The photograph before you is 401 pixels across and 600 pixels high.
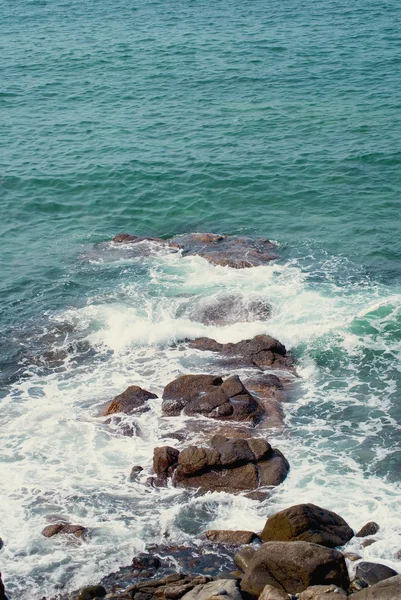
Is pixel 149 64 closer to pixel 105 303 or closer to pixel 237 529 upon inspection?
pixel 105 303

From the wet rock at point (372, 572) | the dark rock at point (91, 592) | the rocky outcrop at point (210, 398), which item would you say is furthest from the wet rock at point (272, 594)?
the rocky outcrop at point (210, 398)

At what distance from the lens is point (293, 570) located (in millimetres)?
20031

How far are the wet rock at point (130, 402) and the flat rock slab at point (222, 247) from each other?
10.4 metres

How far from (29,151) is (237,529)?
A: 33.8 meters

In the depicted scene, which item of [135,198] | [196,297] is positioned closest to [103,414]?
[196,297]

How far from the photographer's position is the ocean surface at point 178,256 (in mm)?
24391

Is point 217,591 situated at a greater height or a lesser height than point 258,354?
greater

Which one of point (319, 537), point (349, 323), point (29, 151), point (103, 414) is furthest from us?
point (29, 151)

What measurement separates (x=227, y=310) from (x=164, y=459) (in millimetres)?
10429

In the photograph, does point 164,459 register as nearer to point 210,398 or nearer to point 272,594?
point 210,398

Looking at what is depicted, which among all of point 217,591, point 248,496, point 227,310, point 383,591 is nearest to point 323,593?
point 383,591

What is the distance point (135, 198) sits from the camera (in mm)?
45625

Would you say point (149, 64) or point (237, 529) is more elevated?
point (149, 64)

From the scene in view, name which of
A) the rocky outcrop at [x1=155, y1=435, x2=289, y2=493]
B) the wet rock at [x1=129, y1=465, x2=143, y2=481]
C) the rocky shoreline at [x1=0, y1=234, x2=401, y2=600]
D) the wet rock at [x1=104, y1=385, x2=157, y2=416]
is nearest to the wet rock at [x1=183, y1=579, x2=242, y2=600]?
the rocky shoreline at [x1=0, y1=234, x2=401, y2=600]
